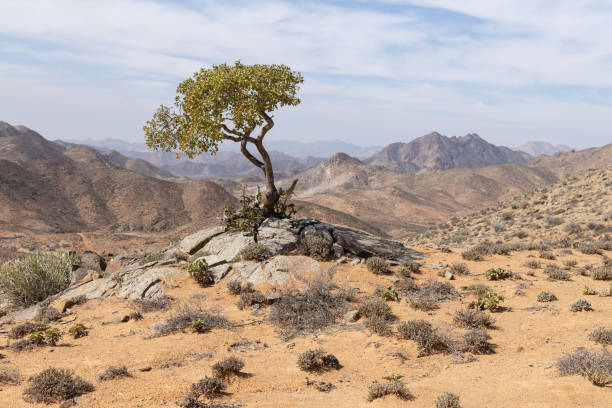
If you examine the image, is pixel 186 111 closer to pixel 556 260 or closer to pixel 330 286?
pixel 330 286

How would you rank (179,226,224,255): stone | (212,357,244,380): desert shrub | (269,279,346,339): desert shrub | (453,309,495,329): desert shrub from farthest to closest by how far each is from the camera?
1. (179,226,224,255): stone
2. (269,279,346,339): desert shrub
3. (453,309,495,329): desert shrub
4. (212,357,244,380): desert shrub

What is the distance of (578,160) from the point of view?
135125mm

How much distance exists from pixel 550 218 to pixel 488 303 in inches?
917

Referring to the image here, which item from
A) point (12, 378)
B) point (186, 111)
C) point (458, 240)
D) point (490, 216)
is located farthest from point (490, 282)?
point (490, 216)

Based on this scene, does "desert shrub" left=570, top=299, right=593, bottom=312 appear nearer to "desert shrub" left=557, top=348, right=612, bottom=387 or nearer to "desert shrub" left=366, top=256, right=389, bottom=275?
"desert shrub" left=557, top=348, right=612, bottom=387

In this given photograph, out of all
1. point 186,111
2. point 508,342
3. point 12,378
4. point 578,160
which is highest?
point 578,160

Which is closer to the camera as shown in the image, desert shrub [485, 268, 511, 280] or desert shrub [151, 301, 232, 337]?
desert shrub [151, 301, 232, 337]

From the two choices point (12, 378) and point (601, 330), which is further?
point (601, 330)

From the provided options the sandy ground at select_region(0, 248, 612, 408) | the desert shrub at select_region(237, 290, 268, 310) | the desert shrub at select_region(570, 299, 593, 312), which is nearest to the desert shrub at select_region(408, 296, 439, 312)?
the sandy ground at select_region(0, 248, 612, 408)

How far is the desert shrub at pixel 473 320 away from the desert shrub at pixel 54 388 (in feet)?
31.0

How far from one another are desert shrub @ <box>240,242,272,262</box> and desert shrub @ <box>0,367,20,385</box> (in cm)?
818

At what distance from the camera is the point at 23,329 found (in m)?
11.2

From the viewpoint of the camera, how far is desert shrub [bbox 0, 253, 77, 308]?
15.6 meters

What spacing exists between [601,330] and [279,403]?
8.19 m
